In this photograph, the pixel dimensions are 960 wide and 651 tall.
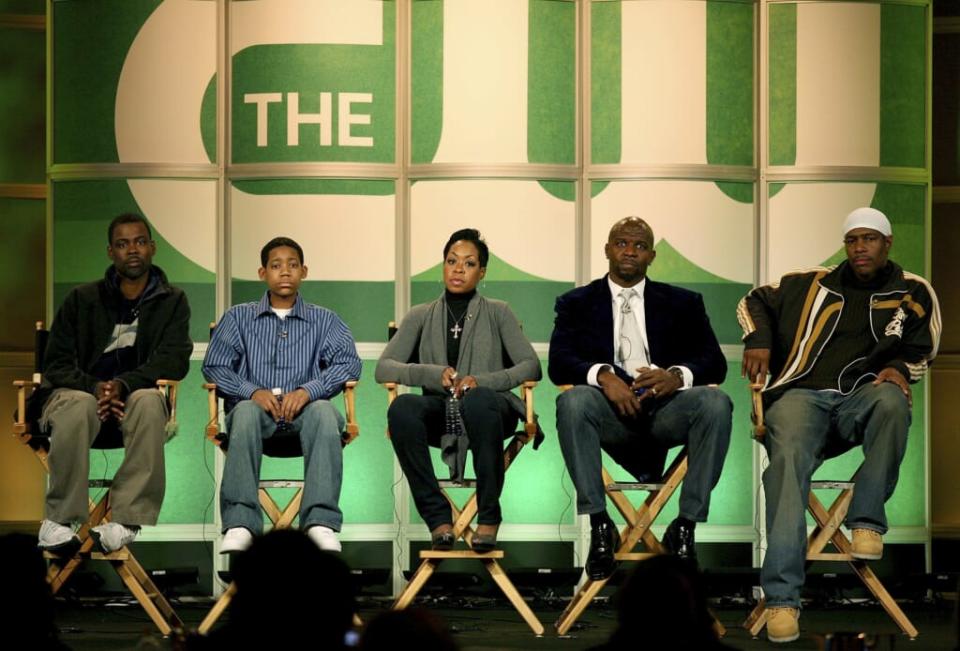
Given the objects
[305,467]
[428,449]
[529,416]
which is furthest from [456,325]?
[305,467]

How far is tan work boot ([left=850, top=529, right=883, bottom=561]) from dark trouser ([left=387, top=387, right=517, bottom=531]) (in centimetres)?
125

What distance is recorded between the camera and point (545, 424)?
7.24 meters

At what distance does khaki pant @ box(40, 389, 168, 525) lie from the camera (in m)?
5.91

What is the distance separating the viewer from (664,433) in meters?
6.06

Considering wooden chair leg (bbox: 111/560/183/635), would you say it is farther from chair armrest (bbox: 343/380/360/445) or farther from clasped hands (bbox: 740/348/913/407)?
clasped hands (bbox: 740/348/913/407)

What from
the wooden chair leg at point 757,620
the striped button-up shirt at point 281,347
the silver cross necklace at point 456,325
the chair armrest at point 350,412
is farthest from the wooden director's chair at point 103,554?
the wooden chair leg at point 757,620

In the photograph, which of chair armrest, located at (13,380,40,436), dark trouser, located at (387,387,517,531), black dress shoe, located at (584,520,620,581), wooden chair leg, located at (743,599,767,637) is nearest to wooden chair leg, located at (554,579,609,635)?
black dress shoe, located at (584,520,620,581)

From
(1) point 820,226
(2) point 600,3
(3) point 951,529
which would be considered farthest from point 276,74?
(3) point 951,529

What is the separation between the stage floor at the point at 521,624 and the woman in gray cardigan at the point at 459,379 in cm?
41

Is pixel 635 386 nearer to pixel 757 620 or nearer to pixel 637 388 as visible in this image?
pixel 637 388

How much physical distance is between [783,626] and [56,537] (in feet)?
8.30

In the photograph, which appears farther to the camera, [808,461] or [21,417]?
[21,417]

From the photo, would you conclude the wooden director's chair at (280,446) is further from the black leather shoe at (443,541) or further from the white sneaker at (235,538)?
the black leather shoe at (443,541)

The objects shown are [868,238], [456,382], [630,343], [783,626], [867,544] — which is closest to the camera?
[783,626]
